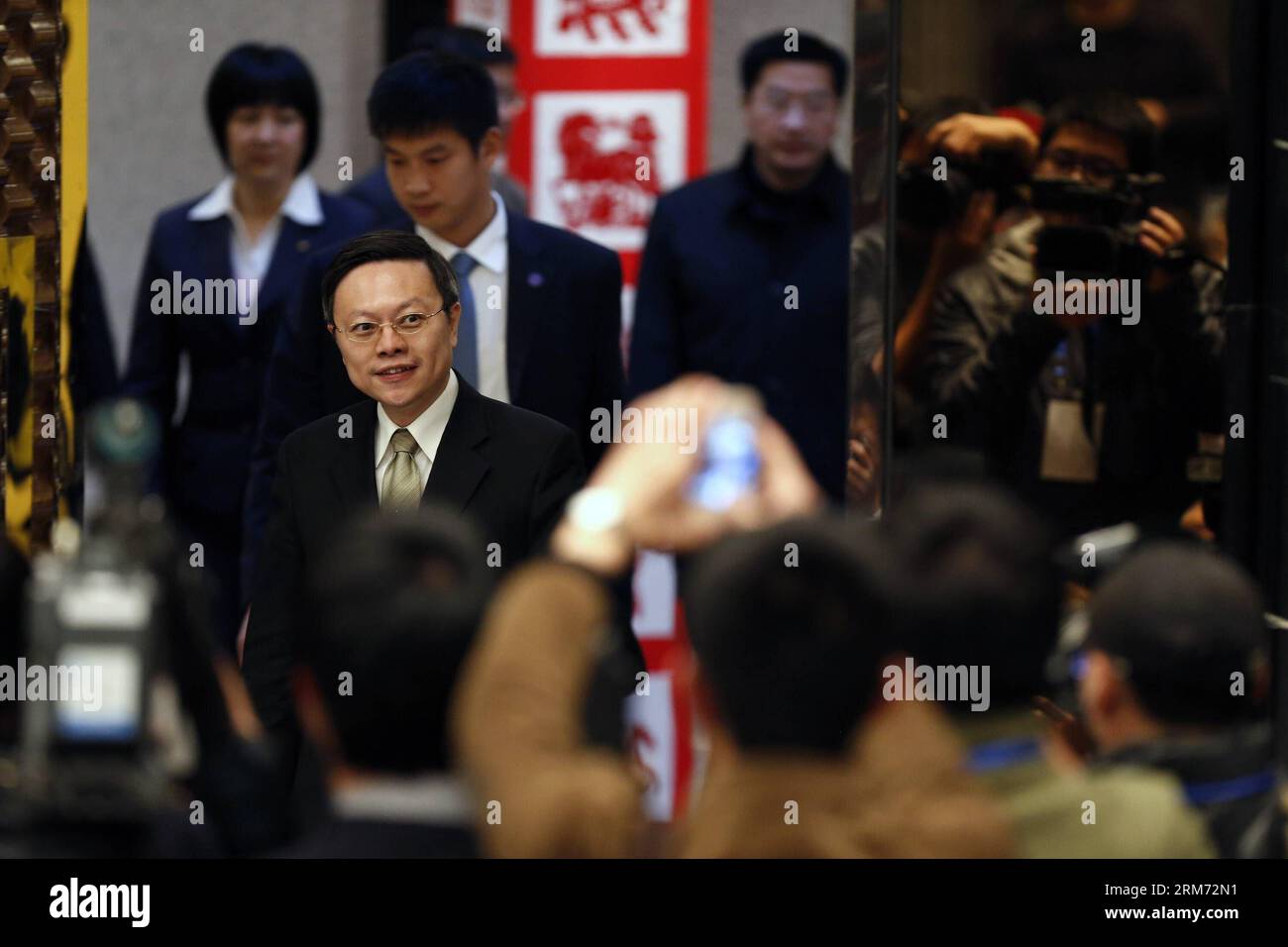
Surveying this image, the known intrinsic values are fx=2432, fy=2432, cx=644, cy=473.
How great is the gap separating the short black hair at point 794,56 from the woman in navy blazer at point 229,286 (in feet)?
3.06

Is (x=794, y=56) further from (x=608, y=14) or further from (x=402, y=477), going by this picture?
(x=402, y=477)

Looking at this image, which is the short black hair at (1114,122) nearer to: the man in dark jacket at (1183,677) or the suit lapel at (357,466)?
the suit lapel at (357,466)

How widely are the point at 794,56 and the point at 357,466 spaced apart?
1.70m

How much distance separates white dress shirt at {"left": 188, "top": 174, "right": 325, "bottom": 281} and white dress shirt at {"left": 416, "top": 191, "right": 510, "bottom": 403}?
83 centimetres

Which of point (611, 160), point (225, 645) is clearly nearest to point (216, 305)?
point (225, 645)

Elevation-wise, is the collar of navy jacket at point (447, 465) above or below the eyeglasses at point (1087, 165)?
below

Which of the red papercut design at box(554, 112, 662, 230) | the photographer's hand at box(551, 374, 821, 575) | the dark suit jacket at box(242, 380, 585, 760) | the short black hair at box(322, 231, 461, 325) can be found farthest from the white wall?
the photographer's hand at box(551, 374, 821, 575)

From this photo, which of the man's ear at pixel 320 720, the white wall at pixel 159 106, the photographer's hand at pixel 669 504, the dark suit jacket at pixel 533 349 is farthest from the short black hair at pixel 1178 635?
the white wall at pixel 159 106

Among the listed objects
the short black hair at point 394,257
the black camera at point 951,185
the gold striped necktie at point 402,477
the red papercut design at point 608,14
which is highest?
the red papercut design at point 608,14

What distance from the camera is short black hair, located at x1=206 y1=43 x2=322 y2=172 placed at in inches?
224

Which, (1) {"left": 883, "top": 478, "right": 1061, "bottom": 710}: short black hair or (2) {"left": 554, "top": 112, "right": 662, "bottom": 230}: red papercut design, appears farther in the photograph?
(2) {"left": 554, "top": 112, "right": 662, "bottom": 230}: red papercut design

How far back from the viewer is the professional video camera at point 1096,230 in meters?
4.63

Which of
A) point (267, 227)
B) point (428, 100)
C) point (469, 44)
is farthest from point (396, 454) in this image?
point (469, 44)

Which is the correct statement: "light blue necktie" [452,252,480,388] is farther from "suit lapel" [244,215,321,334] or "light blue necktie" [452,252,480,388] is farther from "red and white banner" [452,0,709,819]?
"red and white banner" [452,0,709,819]
